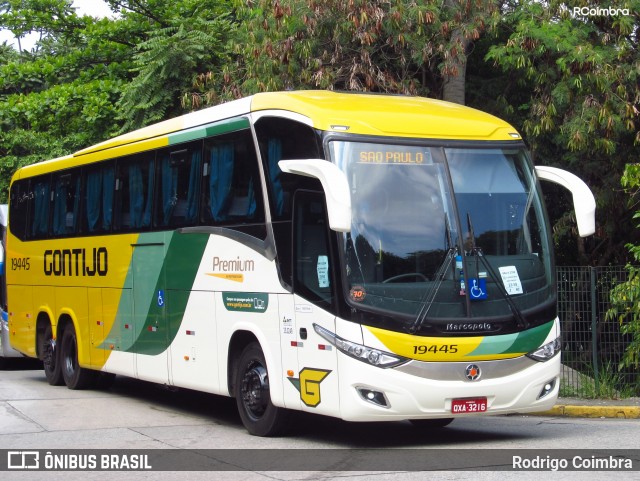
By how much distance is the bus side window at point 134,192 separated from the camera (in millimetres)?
14086

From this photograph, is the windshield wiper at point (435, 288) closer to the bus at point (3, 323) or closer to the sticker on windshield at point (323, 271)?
the sticker on windshield at point (323, 271)

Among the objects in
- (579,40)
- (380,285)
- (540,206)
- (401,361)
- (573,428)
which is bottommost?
(573,428)

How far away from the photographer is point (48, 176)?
58.7 feet

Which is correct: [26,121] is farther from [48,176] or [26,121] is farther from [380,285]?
[380,285]

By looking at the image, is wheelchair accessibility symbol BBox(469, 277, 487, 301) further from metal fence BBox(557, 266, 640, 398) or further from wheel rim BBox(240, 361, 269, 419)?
metal fence BBox(557, 266, 640, 398)

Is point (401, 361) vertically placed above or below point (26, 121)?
below

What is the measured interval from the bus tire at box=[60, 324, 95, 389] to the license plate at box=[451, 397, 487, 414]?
8.24m

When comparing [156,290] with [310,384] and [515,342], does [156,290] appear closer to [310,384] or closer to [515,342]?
[310,384]

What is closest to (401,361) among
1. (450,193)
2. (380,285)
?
(380,285)

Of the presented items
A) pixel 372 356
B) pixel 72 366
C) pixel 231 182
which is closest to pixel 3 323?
pixel 72 366

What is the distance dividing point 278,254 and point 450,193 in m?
1.90

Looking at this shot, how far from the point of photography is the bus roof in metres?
10.3

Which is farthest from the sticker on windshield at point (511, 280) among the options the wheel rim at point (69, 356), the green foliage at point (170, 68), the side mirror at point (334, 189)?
the green foliage at point (170, 68)

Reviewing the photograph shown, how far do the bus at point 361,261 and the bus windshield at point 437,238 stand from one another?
0.02 m
